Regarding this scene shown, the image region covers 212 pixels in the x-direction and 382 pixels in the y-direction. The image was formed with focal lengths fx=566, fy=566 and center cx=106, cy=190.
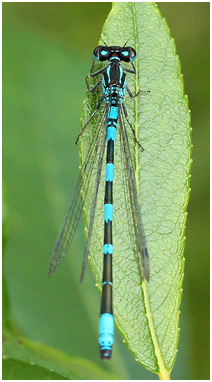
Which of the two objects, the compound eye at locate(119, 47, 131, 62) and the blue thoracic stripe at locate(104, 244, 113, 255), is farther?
the compound eye at locate(119, 47, 131, 62)

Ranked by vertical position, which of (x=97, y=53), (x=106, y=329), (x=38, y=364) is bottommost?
(x=38, y=364)

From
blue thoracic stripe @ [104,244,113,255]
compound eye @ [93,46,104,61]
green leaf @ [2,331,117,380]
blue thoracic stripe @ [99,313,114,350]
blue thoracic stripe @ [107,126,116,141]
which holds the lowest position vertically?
green leaf @ [2,331,117,380]

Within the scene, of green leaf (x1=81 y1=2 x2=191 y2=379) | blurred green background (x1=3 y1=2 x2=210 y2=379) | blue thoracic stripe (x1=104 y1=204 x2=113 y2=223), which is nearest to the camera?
green leaf (x1=81 y1=2 x2=191 y2=379)

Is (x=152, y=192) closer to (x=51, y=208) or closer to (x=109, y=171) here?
(x=109, y=171)

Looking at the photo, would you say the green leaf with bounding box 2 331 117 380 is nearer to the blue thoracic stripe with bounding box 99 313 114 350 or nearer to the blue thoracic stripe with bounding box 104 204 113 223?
the blue thoracic stripe with bounding box 99 313 114 350

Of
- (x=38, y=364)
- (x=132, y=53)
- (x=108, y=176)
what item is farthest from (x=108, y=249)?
(x=132, y=53)

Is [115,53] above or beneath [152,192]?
above

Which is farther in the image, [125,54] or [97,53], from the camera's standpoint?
[97,53]

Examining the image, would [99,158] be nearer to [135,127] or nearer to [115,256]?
[135,127]

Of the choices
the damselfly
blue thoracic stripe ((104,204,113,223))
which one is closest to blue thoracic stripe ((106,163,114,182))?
the damselfly
